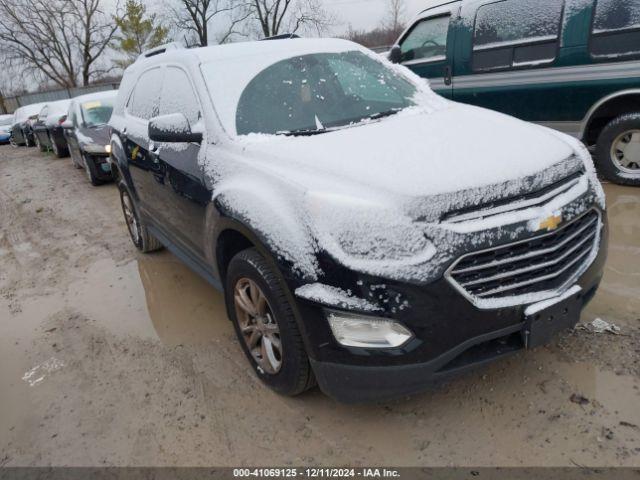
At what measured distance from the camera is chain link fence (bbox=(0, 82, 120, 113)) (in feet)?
98.0

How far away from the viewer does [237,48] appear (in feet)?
11.1

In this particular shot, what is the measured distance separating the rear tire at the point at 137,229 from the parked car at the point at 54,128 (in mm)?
7949

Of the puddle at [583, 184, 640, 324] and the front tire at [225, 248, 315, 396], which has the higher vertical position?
the front tire at [225, 248, 315, 396]

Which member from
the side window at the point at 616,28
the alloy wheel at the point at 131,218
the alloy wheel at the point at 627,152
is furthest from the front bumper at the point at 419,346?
the alloy wheel at the point at 627,152

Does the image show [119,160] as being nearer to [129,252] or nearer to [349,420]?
[129,252]

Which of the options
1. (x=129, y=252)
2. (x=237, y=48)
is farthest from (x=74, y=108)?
(x=237, y=48)

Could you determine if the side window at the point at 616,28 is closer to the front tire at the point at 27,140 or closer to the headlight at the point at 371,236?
the headlight at the point at 371,236

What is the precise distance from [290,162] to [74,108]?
8904 mm

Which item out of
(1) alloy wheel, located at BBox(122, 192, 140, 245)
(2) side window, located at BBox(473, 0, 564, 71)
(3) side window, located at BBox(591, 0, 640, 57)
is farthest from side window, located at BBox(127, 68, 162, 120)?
(3) side window, located at BBox(591, 0, 640, 57)

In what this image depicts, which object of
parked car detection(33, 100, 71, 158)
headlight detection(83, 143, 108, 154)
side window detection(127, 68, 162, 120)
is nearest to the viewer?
side window detection(127, 68, 162, 120)

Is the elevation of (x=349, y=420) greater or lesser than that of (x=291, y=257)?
lesser

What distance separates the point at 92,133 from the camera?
8852 mm

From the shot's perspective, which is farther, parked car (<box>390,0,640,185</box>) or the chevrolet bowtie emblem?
parked car (<box>390,0,640,185</box>)

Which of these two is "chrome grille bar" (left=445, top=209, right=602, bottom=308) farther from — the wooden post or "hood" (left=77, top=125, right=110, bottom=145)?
the wooden post
